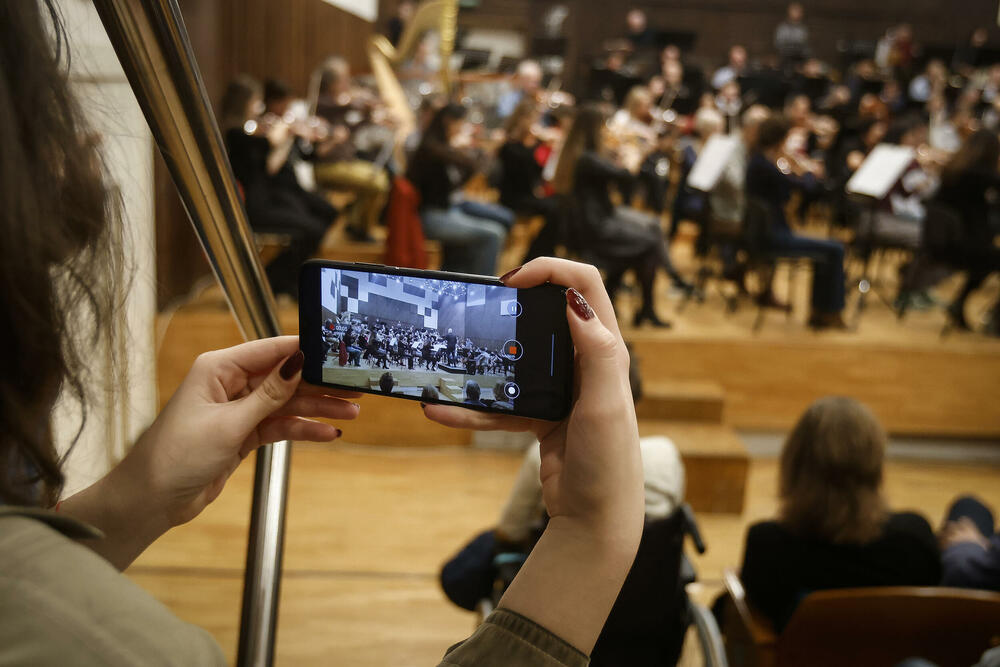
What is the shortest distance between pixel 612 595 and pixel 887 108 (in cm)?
844

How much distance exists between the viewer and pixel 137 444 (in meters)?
0.72

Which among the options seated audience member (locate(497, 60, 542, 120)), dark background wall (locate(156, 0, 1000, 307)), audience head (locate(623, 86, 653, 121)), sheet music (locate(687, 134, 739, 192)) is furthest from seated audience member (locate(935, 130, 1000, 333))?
dark background wall (locate(156, 0, 1000, 307))

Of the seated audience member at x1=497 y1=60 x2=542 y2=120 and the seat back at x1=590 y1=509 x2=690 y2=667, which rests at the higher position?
the seated audience member at x1=497 y1=60 x2=542 y2=120

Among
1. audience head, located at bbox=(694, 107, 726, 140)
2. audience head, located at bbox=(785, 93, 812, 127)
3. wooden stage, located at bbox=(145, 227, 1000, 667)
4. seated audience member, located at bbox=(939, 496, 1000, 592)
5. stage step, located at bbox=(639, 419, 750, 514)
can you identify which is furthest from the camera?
audience head, located at bbox=(785, 93, 812, 127)

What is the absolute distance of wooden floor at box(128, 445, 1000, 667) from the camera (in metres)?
2.50

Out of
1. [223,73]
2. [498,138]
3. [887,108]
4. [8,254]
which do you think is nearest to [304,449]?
[223,73]

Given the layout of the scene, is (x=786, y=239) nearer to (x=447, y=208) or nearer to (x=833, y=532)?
(x=447, y=208)

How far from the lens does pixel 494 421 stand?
2.46 ft

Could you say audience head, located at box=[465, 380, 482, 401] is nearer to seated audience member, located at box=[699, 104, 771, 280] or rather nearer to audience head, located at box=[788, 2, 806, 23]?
seated audience member, located at box=[699, 104, 771, 280]

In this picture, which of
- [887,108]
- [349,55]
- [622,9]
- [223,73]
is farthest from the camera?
[622,9]

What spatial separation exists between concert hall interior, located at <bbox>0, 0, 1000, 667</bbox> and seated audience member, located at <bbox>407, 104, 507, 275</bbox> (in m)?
0.02

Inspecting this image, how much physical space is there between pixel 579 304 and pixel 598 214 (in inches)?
149

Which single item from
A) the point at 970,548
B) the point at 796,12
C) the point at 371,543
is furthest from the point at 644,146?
the point at 796,12

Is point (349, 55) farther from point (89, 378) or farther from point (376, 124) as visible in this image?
point (89, 378)
